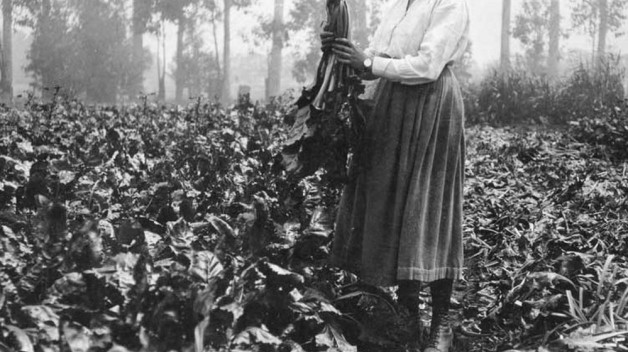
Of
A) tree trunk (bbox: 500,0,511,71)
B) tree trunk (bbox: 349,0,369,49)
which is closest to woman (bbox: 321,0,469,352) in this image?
tree trunk (bbox: 349,0,369,49)

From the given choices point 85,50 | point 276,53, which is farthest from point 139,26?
point 276,53

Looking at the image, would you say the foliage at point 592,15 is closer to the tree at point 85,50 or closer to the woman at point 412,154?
the tree at point 85,50

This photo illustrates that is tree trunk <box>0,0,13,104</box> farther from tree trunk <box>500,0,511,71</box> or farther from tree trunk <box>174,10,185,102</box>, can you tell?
tree trunk <box>500,0,511,71</box>

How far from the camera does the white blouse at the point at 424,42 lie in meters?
2.50

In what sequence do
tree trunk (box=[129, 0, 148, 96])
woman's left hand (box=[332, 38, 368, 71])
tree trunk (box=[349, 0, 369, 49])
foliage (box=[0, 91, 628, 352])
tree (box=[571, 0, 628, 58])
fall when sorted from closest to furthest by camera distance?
foliage (box=[0, 91, 628, 352])
woman's left hand (box=[332, 38, 368, 71])
tree trunk (box=[349, 0, 369, 49])
tree trunk (box=[129, 0, 148, 96])
tree (box=[571, 0, 628, 58])

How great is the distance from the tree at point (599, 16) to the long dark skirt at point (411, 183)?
25629mm

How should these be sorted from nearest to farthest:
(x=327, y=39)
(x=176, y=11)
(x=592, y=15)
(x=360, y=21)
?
(x=327, y=39)
(x=360, y=21)
(x=176, y=11)
(x=592, y=15)

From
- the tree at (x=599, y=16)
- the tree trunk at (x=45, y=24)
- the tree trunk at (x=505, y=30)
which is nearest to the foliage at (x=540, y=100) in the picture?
the tree trunk at (x=505, y=30)

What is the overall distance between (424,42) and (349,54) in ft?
1.03

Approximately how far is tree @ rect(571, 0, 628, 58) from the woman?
25.6m

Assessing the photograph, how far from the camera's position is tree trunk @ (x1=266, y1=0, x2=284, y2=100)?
25.4 metres

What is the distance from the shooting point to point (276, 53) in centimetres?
2653

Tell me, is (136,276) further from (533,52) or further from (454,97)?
(533,52)

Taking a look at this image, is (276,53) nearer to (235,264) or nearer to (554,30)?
(554,30)
